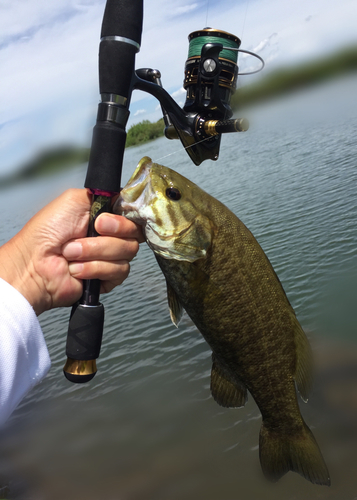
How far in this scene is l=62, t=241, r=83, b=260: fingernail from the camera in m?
2.05

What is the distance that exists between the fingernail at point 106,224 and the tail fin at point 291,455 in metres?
1.40

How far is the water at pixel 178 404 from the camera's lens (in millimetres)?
4520

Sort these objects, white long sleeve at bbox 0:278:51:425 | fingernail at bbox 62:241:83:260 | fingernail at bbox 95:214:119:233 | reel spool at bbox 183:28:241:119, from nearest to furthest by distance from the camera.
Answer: white long sleeve at bbox 0:278:51:425, fingernail at bbox 95:214:119:233, fingernail at bbox 62:241:83:260, reel spool at bbox 183:28:241:119

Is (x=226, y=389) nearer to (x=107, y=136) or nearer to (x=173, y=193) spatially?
(x=173, y=193)

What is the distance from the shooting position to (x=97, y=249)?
6.66 ft

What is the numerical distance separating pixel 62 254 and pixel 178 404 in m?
4.08

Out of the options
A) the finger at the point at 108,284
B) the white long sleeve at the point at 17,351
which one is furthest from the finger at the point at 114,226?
the white long sleeve at the point at 17,351

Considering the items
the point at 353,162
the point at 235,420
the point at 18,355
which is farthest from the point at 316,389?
the point at 353,162

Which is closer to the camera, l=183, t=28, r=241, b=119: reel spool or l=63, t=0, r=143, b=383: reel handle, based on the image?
l=63, t=0, r=143, b=383: reel handle

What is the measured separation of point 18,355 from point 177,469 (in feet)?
11.8

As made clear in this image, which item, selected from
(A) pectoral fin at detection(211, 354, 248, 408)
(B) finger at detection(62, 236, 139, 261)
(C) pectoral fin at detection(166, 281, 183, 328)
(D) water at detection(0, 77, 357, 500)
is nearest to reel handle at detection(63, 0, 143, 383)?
(B) finger at detection(62, 236, 139, 261)

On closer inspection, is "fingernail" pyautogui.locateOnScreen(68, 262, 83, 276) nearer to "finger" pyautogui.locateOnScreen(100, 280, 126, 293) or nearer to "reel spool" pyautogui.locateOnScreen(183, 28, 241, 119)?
Result: "finger" pyautogui.locateOnScreen(100, 280, 126, 293)

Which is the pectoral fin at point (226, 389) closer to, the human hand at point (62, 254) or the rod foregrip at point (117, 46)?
the human hand at point (62, 254)

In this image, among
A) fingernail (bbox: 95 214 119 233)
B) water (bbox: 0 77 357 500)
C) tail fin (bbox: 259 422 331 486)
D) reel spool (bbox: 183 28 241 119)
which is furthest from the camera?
water (bbox: 0 77 357 500)
